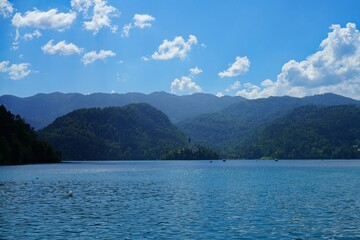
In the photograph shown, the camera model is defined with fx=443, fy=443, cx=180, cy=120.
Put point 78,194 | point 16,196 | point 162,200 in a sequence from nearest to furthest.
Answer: point 162,200
point 16,196
point 78,194

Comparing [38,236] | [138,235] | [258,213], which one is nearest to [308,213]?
[258,213]

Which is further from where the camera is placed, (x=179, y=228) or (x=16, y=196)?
(x=16, y=196)

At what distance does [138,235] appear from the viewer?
40875 mm

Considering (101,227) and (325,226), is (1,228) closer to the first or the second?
(101,227)

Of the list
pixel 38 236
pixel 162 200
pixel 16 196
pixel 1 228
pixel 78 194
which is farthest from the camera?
pixel 78 194

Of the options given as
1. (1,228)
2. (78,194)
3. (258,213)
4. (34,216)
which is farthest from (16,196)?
(258,213)

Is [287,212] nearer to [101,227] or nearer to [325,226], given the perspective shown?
[325,226]

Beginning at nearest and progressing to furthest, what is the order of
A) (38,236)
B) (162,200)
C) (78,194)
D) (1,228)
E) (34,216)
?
(38,236)
(1,228)
(34,216)
(162,200)
(78,194)

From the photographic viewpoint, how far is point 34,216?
2047 inches

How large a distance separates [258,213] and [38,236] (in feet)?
87.1

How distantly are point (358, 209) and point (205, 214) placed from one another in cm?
2047

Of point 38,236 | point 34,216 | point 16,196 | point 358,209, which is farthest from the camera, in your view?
point 16,196

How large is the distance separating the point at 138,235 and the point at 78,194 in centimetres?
4163

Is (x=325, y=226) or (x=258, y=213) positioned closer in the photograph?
(x=325, y=226)
